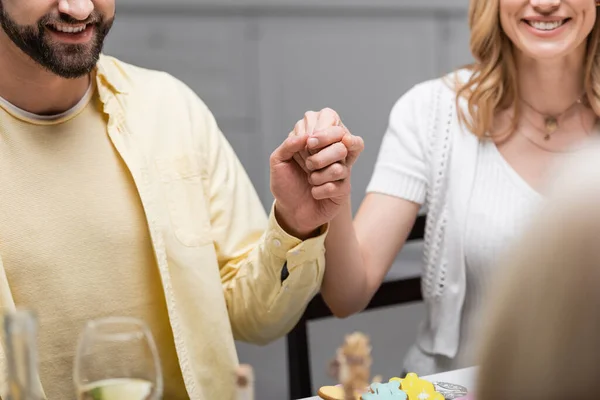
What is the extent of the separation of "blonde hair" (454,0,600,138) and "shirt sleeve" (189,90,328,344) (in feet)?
1.78

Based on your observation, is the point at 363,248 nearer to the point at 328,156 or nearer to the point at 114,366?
the point at 328,156

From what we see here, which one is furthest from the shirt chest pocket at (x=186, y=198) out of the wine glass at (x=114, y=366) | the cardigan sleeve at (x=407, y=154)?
the wine glass at (x=114, y=366)

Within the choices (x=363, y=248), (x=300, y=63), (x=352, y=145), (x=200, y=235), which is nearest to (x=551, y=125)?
(x=363, y=248)

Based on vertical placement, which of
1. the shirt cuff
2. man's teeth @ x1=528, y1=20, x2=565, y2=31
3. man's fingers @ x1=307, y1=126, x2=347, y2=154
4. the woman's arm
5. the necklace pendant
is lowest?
the woman's arm

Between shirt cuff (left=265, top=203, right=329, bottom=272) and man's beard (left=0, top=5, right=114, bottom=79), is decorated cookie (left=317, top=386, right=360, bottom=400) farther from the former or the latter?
man's beard (left=0, top=5, right=114, bottom=79)

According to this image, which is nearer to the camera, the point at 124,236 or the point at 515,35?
the point at 124,236

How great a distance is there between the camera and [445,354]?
71.7 inches

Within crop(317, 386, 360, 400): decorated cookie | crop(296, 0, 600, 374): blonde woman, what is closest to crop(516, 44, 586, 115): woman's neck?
crop(296, 0, 600, 374): blonde woman

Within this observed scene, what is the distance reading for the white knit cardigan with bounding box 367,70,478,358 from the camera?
181 centimetres

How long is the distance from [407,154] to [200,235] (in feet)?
1.80

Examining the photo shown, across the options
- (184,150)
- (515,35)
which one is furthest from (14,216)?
(515,35)

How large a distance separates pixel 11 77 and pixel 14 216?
9.3 inches

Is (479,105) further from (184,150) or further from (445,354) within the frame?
(184,150)

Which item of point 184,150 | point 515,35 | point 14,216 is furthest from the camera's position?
point 515,35
